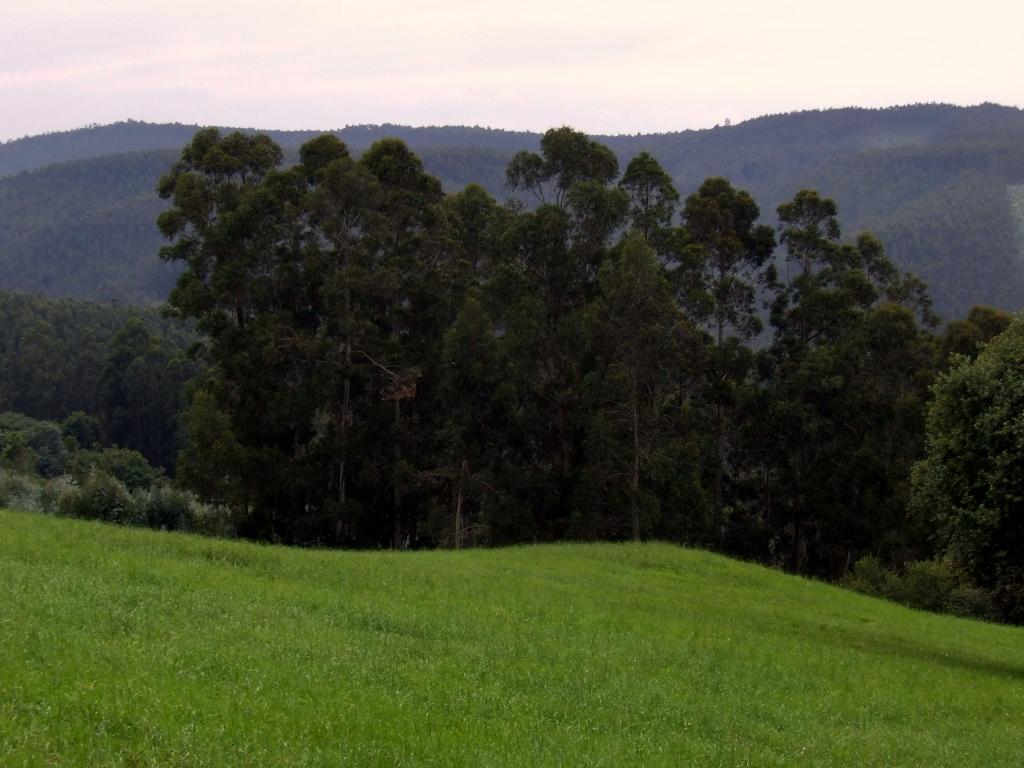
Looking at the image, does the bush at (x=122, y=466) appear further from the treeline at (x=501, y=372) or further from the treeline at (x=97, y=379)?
the treeline at (x=501, y=372)

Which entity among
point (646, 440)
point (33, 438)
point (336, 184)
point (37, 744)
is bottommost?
point (33, 438)

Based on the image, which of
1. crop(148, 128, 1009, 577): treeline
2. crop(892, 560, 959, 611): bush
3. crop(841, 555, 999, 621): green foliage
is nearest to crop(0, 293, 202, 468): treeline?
crop(148, 128, 1009, 577): treeline

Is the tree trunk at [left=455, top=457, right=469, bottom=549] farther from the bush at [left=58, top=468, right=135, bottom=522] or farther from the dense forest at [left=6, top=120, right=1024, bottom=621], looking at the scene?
the bush at [left=58, top=468, right=135, bottom=522]

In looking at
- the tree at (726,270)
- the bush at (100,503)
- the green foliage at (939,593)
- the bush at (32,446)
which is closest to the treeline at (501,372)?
the tree at (726,270)

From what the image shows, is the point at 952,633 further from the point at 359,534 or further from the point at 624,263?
the point at 359,534

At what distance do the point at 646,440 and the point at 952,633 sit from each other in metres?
19.9

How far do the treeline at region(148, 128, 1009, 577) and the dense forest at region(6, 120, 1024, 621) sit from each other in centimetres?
13

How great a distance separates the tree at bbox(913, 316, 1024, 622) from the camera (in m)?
25.3

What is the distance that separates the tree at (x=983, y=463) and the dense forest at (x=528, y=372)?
21.0 metres

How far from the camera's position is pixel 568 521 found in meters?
52.2

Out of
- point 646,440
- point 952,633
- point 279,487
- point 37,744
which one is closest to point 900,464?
point 646,440

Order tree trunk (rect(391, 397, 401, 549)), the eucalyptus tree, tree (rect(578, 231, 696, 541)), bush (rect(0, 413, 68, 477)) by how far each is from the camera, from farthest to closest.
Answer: bush (rect(0, 413, 68, 477)), tree trunk (rect(391, 397, 401, 549)), the eucalyptus tree, tree (rect(578, 231, 696, 541))

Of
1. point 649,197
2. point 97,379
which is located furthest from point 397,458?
point 97,379

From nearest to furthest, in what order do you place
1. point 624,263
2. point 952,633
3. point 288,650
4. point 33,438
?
point 288,650 → point 952,633 → point 624,263 → point 33,438
